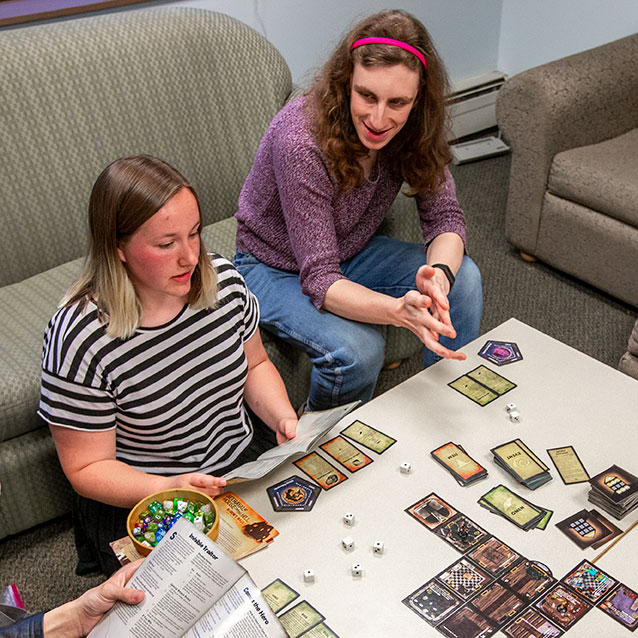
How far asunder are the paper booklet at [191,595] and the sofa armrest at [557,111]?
197 centimetres

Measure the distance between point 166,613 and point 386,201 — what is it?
1.19 meters

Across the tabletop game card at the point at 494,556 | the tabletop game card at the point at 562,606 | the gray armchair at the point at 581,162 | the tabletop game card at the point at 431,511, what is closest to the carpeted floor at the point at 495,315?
the gray armchair at the point at 581,162

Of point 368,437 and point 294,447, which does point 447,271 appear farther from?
point 294,447

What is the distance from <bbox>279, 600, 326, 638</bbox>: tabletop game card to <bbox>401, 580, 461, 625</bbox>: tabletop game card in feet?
0.44

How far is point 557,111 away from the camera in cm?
259

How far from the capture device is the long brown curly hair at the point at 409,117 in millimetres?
1713

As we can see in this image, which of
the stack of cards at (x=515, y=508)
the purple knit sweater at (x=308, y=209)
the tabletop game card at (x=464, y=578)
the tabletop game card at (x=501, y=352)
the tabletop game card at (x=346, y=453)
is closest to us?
the tabletop game card at (x=464, y=578)

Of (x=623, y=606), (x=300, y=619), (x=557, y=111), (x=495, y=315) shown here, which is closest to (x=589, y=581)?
(x=623, y=606)

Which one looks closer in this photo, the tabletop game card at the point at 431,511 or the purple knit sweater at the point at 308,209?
the tabletop game card at the point at 431,511

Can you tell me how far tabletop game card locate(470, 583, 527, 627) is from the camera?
116 cm

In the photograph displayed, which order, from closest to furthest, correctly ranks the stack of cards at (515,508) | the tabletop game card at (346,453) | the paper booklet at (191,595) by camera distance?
the paper booklet at (191,595) < the stack of cards at (515,508) < the tabletop game card at (346,453)

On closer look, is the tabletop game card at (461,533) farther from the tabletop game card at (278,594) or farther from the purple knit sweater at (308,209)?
the purple knit sweater at (308,209)

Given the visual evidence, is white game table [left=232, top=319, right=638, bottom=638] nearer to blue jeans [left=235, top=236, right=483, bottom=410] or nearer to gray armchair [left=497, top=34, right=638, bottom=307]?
blue jeans [left=235, top=236, right=483, bottom=410]

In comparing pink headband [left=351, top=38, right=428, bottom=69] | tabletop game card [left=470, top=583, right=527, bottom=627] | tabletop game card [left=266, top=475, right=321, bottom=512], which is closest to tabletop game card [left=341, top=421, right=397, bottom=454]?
tabletop game card [left=266, top=475, right=321, bottom=512]
